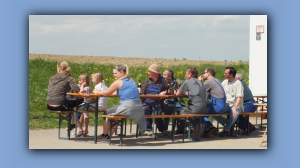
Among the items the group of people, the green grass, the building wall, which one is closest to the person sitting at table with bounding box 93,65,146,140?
the group of people

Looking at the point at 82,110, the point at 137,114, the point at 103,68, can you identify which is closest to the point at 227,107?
the point at 137,114

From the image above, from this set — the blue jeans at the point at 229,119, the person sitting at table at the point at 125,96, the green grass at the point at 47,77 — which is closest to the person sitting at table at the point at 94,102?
the person sitting at table at the point at 125,96

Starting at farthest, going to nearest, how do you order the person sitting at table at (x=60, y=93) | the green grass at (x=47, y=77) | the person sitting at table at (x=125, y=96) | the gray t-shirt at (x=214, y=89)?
the green grass at (x=47, y=77) → the gray t-shirt at (x=214, y=89) → the person sitting at table at (x=60, y=93) → the person sitting at table at (x=125, y=96)

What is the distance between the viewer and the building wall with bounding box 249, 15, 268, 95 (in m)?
10.5

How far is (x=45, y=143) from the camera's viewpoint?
745cm

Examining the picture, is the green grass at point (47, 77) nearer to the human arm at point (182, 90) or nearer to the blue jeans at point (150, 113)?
the blue jeans at point (150, 113)

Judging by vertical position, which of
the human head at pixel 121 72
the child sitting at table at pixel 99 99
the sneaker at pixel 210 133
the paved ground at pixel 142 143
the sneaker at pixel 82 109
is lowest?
the paved ground at pixel 142 143

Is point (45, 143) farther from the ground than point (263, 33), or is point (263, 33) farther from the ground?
point (263, 33)

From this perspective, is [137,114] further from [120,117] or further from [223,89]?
[223,89]

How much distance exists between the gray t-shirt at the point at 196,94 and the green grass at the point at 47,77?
274 centimetres

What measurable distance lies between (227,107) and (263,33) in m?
2.77

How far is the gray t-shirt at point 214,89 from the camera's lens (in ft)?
26.7

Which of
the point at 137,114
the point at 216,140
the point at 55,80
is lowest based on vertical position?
the point at 216,140

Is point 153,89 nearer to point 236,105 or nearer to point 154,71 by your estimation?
point 154,71
